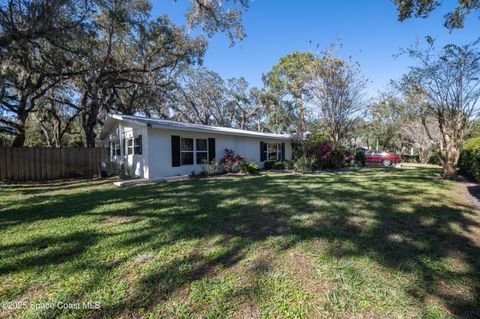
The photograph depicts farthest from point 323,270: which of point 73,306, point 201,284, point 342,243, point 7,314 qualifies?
point 7,314

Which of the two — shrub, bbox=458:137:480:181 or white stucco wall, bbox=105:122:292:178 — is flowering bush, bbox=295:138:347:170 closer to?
white stucco wall, bbox=105:122:292:178

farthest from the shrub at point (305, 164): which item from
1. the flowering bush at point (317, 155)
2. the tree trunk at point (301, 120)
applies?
the tree trunk at point (301, 120)

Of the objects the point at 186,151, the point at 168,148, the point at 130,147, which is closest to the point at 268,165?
the point at 186,151

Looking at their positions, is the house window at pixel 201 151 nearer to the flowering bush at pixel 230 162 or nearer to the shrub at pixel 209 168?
the shrub at pixel 209 168

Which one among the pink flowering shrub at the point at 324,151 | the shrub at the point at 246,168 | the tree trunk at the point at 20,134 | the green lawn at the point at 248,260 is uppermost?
the tree trunk at the point at 20,134

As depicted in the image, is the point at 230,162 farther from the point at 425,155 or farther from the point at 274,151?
the point at 425,155

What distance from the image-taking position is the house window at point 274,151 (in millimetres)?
15898

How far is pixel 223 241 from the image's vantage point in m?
3.31

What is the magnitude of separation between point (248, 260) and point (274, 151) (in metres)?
13.9

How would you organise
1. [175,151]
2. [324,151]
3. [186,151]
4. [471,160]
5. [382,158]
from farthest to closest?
[382,158] < [324,151] < [186,151] < [175,151] < [471,160]

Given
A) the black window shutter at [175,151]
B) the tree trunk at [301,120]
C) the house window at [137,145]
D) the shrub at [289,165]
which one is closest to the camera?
the house window at [137,145]

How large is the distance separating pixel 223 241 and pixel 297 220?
1551mm

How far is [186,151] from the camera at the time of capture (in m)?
11.1

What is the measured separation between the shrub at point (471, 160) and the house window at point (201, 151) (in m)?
10.5
